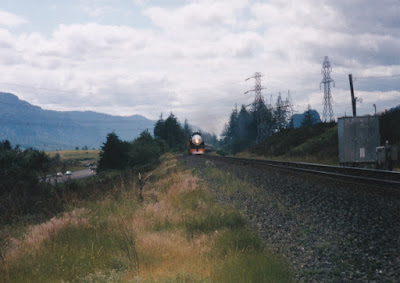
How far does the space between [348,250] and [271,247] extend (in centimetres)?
119

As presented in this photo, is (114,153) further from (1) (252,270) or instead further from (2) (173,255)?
(1) (252,270)

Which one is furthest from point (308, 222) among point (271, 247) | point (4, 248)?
point (4, 248)

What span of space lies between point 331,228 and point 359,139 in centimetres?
1556

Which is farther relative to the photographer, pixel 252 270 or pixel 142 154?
pixel 142 154

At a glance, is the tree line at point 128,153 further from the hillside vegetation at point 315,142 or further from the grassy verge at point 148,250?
the grassy verge at point 148,250

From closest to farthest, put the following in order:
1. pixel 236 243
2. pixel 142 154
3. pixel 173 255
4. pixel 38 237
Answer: pixel 173 255
pixel 236 243
pixel 38 237
pixel 142 154

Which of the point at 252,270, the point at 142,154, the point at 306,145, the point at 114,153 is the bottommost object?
the point at 252,270

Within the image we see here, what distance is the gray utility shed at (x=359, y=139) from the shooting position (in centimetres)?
2053

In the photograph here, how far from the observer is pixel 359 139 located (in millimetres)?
20562

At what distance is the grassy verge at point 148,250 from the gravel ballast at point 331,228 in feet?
1.49

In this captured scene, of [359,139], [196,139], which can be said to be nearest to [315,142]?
[359,139]

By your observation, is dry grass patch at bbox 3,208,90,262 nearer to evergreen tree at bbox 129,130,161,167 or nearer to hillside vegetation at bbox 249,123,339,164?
hillside vegetation at bbox 249,123,339,164

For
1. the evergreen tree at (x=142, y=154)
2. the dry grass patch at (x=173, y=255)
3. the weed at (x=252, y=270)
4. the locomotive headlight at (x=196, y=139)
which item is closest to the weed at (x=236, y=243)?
the dry grass patch at (x=173, y=255)

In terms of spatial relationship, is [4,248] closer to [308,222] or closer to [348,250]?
[308,222]
